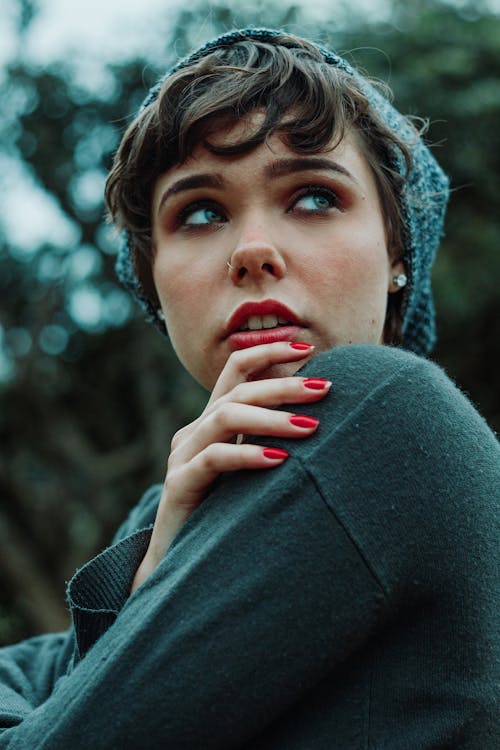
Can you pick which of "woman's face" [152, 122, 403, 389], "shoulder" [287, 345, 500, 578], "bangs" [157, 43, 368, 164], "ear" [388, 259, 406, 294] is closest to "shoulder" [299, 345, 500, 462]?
"shoulder" [287, 345, 500, 578]

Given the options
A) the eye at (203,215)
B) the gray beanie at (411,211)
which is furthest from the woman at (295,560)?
the gray beanie at (411,211)

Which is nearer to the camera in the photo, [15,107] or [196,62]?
[196,62]

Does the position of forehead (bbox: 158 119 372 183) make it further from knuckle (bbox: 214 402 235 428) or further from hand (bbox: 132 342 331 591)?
knuckle (bbox: 214 402 235 428)

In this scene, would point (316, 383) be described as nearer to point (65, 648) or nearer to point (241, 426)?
point (241, 426)

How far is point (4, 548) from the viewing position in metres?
6.55

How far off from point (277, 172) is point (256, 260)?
220mm

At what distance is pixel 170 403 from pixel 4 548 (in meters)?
1.90

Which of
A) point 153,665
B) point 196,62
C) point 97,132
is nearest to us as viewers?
point 153,665

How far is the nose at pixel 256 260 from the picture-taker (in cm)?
158

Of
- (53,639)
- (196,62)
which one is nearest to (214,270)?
(196,62)

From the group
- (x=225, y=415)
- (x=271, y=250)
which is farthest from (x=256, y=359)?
(x=271, y=250)

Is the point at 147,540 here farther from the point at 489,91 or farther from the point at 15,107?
the point at 15,107

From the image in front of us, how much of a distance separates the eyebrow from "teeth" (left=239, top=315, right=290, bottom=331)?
1.02 ft

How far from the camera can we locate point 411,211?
6.61 feet
